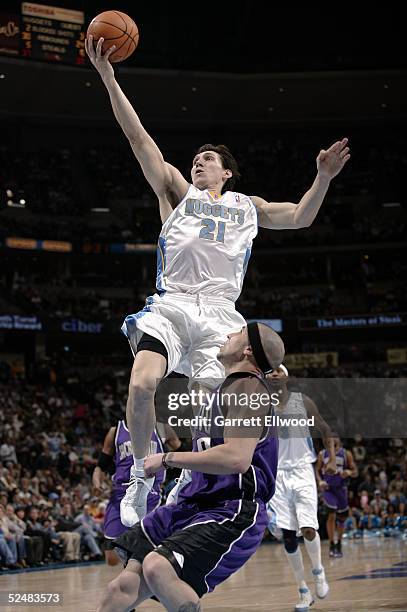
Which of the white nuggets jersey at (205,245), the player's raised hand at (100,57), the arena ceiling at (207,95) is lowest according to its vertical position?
the white nuggets jersey at (205,245)

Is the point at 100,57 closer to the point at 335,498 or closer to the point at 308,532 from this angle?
the point at 308,532

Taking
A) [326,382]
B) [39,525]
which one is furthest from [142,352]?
[326,382]

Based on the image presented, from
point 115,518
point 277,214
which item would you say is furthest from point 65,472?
point 277,214

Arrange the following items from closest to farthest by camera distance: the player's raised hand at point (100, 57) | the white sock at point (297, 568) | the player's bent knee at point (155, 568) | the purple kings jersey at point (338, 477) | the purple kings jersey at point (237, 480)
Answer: the player's bent knee at point (155, 568), the purple kings jersey at point (237, 480), the player's raised hand at point (100, 57), the white sock at point (297, 568), the purple kings jersey at point (338, 477)

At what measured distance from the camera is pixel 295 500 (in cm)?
1080

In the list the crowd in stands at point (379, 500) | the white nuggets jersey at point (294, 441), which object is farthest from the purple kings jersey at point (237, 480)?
the crowd in stands at point (379, 500)

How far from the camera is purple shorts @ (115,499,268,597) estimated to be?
4.77 metres

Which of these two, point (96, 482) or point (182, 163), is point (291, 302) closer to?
point (182, 163)

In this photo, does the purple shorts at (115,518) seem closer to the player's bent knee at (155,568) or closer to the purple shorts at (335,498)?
the player's bent knee at (155,568)

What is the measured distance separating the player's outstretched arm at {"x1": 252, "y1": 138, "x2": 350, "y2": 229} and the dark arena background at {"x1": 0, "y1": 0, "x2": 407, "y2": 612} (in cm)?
1883

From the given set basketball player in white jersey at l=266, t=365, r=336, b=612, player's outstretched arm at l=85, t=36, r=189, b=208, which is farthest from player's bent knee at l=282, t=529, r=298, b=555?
player's outstretched arm at l=85, t=36, r=189, b=208

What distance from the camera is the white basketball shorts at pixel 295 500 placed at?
10.5m

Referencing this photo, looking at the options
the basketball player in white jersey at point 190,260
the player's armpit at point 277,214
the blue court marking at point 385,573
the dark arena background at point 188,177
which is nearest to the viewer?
the basketball player in white jersey at point 190,260

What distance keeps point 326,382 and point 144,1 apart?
1656 cm
